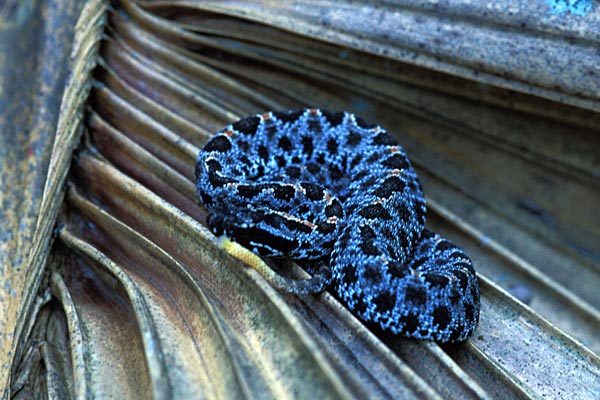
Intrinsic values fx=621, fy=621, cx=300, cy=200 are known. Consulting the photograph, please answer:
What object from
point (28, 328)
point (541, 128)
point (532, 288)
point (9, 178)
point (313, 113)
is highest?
point (9, 178)

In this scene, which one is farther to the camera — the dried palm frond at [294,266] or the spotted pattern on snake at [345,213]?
the spotted pattern on snake at [345,213]

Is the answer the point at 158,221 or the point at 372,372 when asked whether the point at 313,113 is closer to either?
the point at 158,221

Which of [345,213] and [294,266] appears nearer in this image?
[294,266]

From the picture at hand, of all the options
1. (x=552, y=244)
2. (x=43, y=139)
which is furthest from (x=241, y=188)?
(x=552, y=244)

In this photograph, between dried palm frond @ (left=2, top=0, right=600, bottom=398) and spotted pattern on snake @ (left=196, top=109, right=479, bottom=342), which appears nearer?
dried palm frond @ (left=2, top=0, right=600, bottom=398)

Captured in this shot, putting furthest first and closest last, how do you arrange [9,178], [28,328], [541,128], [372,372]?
[541,128] → [9,178] → [28,328] → [372,372]

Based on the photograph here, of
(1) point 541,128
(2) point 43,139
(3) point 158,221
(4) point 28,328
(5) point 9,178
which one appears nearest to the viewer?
(4) point 28,328

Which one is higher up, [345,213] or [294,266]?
[345,213]

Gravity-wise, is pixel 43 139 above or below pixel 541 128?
above
